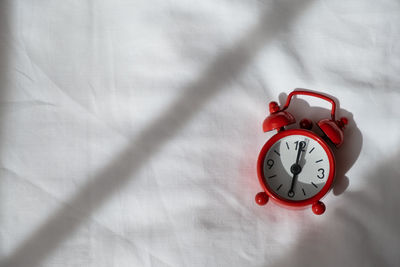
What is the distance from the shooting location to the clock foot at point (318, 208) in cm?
97

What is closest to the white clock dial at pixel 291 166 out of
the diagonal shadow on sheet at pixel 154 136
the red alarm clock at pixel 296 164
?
the red alarm clock at pixel 296 164

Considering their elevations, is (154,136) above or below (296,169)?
below

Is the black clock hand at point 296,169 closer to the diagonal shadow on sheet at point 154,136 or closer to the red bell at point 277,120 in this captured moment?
the red bell at point 277,120

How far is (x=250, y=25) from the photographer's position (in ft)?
3.60

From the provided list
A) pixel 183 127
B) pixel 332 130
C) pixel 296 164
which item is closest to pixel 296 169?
pixel 296 164

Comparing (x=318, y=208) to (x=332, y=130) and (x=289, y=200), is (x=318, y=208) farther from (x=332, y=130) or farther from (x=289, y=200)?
(x=332, y=130)

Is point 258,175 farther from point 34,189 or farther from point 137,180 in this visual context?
point 34,189

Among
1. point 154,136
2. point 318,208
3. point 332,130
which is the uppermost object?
point 332,130

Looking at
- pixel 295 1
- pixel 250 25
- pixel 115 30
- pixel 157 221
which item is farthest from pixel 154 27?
pixel 157 221

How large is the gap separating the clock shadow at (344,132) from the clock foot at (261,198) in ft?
0.54

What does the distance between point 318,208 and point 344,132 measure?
0.20 metres

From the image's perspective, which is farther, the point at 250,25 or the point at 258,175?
the point at 250,25

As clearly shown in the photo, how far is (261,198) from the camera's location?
983mm

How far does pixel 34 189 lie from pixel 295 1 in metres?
0.77
